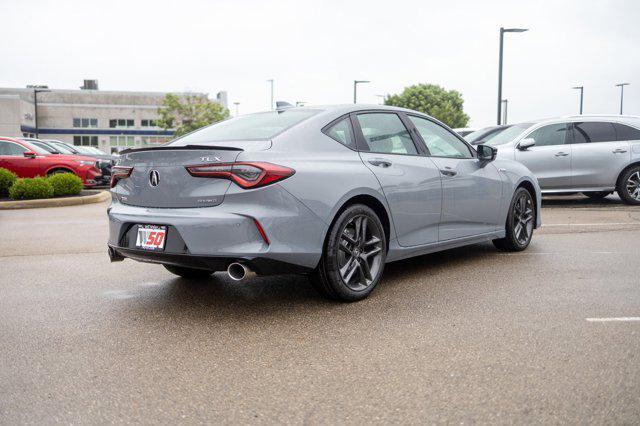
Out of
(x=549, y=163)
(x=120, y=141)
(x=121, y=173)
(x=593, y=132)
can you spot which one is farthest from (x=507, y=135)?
(x=120, y=141)

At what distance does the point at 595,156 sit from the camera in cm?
1226

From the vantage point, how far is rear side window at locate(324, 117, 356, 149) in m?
4.91

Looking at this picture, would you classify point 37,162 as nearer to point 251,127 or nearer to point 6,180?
point 6,180

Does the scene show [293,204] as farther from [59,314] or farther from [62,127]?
[62,127]

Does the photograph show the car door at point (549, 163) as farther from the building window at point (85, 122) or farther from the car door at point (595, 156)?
the building window at point (85, 122)

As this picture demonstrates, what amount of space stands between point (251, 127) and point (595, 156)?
30.2ft

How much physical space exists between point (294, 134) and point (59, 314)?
210cm

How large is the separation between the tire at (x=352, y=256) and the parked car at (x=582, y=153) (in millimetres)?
7746

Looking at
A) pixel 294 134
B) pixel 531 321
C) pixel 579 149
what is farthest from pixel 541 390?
pixel 579 149

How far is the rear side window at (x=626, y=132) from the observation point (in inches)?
493

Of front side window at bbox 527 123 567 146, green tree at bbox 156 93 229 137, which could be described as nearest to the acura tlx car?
front side window at bbox 527 123 567 146

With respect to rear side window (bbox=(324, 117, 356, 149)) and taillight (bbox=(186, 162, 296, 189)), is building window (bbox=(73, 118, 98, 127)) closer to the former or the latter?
rear side window (bbox=(324, 117, 356, 149))

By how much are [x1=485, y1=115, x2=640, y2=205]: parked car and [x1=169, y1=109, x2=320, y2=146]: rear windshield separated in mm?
7619

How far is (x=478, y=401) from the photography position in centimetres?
295
